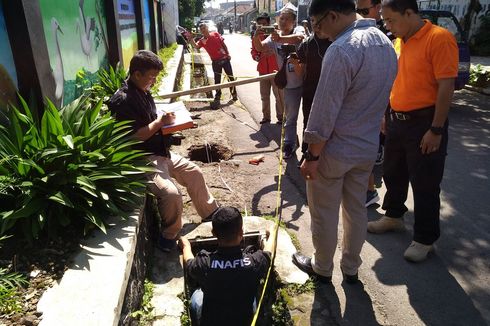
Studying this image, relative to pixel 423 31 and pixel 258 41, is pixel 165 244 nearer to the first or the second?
pixel 423 31

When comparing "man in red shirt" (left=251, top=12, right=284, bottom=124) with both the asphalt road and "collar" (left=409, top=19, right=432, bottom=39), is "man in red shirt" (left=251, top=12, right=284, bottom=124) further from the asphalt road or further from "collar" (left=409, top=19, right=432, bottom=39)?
"collar" (left=409, top=19, right=432, bottom=39)

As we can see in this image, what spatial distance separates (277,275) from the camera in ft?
9.83

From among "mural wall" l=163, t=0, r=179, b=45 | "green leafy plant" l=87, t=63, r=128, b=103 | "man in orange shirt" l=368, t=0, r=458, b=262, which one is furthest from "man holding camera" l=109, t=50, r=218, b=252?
"mural wall" l=163, t=0, r=179, b=45

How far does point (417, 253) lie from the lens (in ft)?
10.4

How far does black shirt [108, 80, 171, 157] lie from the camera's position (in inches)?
127

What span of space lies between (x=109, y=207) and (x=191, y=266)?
0.81 metres

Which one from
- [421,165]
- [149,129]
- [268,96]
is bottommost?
[268,96]

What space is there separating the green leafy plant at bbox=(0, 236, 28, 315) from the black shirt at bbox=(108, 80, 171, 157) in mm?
1400

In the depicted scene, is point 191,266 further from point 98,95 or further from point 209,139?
point 209,139

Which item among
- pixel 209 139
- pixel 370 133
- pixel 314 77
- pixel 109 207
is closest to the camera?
pixel 370 133

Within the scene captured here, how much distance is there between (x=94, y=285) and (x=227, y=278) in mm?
728

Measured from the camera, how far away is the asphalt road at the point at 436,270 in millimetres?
2686

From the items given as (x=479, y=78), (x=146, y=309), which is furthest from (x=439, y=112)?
(x=479, y=78)

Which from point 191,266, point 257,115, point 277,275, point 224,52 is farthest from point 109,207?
point 224,52
